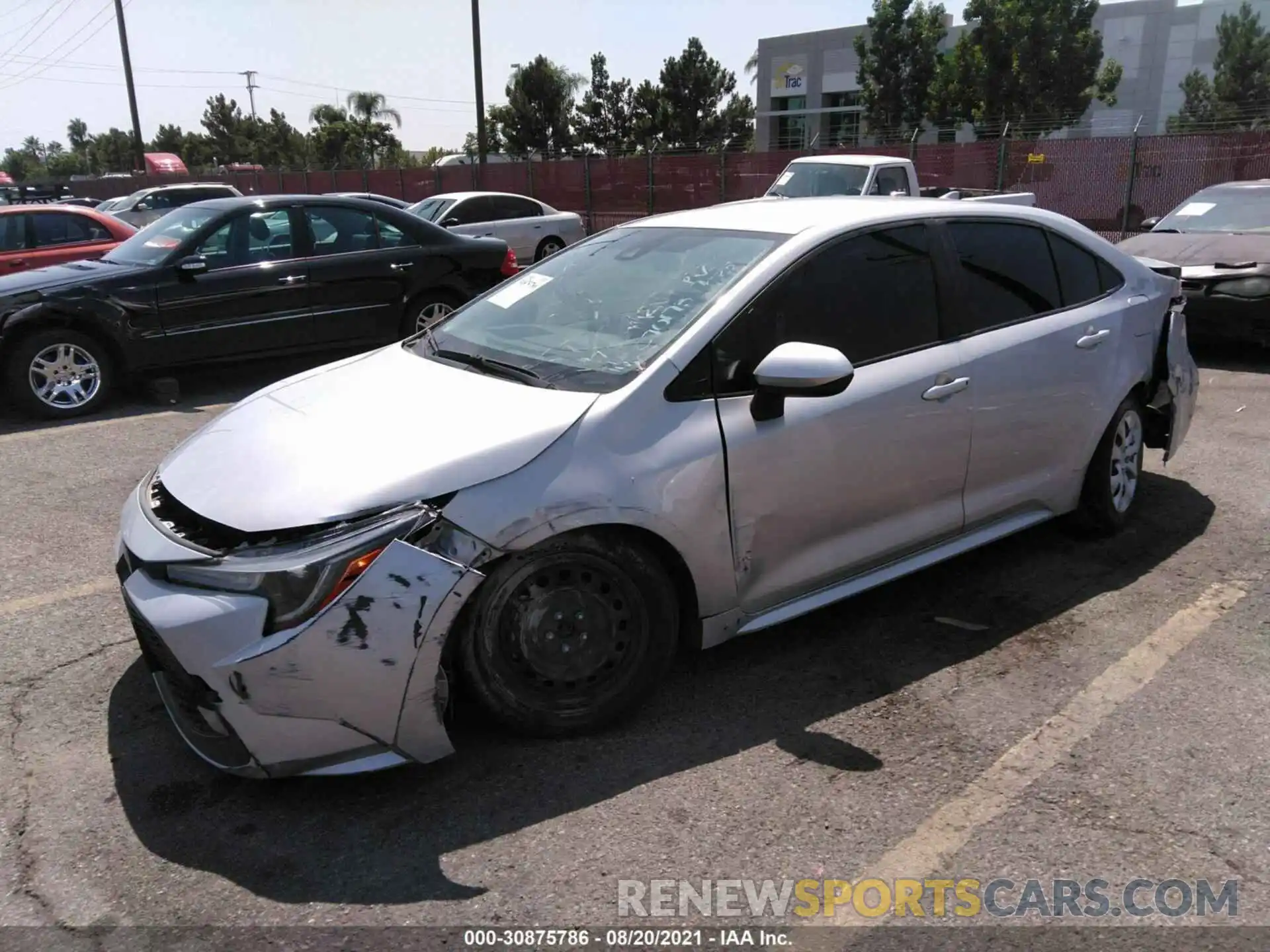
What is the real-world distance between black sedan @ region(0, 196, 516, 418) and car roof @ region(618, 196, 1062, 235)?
468 centimetres

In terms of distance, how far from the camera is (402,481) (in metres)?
2.71

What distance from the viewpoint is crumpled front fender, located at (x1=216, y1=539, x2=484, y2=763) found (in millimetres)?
2518

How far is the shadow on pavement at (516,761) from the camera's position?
2.57 meters

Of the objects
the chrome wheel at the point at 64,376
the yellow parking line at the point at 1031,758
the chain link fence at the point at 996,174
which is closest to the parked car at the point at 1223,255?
the yellow parking line at the point at 1031,758

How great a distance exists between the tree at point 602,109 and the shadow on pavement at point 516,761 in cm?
4646

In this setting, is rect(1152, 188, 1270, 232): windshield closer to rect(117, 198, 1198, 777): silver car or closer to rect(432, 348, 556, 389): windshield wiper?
rect(117, 198, 1198, 777): silver car

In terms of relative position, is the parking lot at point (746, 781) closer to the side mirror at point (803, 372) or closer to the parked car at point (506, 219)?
the side mirror at point (803, 372)

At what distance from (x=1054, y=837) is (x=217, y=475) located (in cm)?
257

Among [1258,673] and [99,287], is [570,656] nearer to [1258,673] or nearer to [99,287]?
[1258,673]

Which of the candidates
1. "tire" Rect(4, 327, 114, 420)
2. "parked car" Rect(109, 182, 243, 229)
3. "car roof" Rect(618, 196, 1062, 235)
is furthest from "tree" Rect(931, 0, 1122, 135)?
"car roof" Rect(618, 196, 1062, 235)

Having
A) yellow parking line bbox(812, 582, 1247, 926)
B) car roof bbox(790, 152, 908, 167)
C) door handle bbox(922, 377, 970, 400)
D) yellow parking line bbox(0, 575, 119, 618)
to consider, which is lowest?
yellow parking line bbox(812, 582, 1247, 926)

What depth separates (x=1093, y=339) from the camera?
430cm

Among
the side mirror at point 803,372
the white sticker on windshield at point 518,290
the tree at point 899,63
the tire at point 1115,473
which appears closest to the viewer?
the side mirror at point 803,372

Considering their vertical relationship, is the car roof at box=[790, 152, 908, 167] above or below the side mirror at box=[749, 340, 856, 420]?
above
